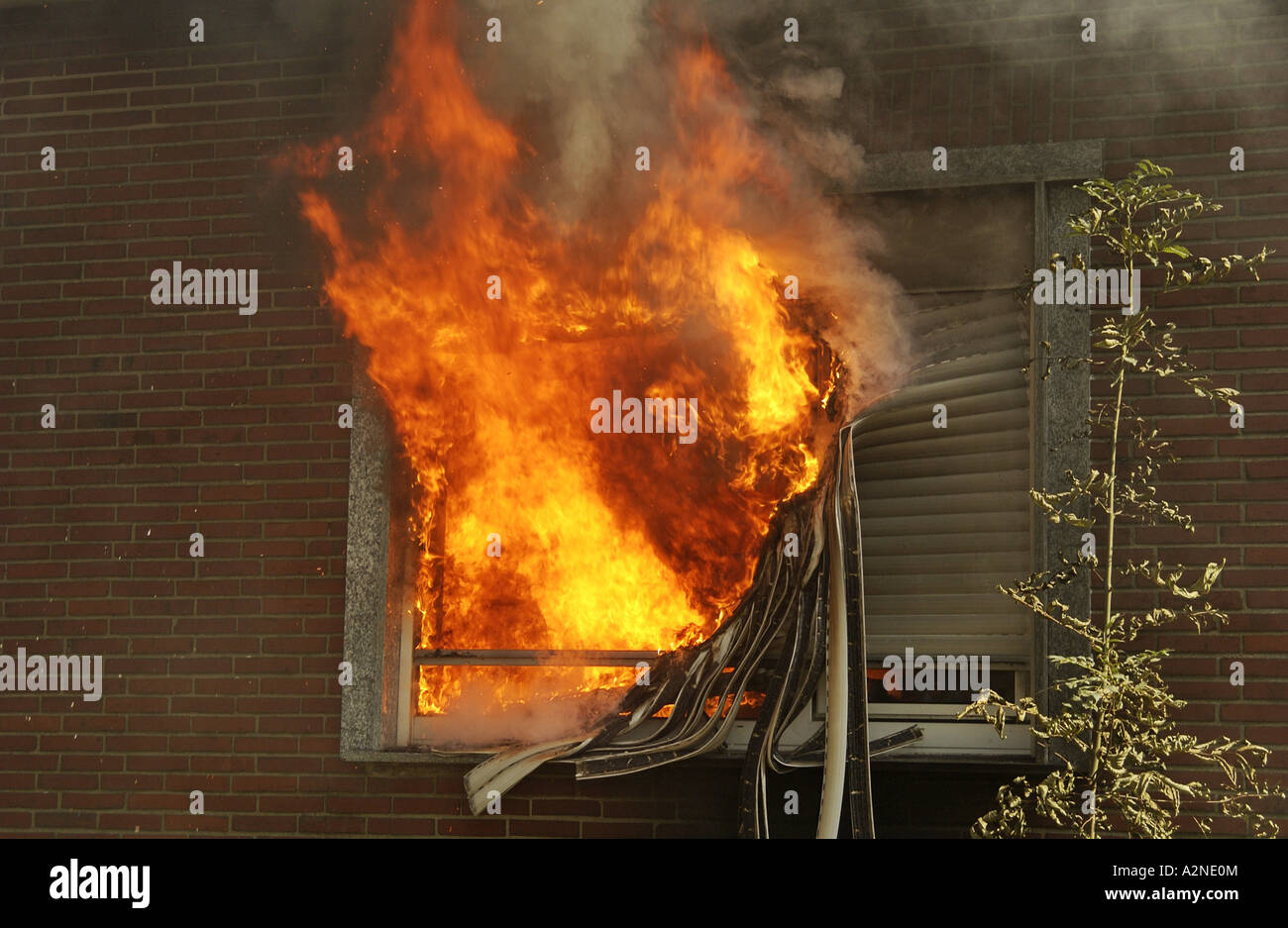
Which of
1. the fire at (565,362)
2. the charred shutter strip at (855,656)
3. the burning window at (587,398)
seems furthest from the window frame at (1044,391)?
the fire at (565,362)

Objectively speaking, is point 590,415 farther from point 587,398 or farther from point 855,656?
point 855,656

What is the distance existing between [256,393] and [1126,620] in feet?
13.8

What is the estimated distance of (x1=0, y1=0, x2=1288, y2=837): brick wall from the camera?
5375mm

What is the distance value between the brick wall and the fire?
1.36 feet

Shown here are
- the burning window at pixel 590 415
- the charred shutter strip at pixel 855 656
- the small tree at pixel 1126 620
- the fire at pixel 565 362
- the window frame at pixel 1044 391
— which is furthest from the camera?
the fire at pixel 565 362

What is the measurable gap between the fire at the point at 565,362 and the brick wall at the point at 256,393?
415 millimetres

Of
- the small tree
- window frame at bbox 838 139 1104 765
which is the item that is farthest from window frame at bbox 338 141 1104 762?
the small tree

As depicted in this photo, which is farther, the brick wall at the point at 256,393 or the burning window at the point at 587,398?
the burning window at the point at 587,398

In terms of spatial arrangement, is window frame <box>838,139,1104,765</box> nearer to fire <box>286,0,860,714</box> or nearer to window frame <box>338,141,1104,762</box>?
window frame <box>338,141,1104,762</box>

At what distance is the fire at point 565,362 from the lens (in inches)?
225

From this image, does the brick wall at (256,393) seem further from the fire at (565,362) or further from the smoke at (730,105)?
the fire at (565,362)

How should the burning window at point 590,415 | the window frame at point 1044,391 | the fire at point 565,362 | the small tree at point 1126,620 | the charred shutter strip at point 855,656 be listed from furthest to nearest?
the fire at point 565,362 → the burning window at point 590,415 → the window frame at point 1044,391 → the charred shutter strip at point 855,656 → the small tree at point 1126,620

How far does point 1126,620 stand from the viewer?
528 cm

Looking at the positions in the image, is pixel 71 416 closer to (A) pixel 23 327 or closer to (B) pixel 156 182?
(A) pixel 23 327
